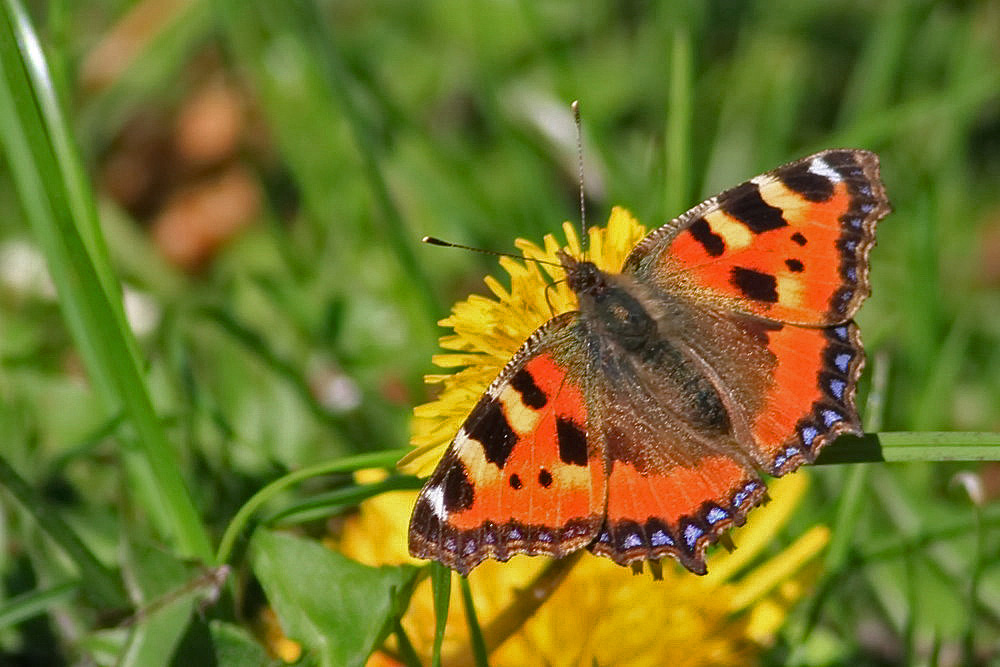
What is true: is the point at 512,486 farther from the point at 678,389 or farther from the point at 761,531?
the point at 761,531

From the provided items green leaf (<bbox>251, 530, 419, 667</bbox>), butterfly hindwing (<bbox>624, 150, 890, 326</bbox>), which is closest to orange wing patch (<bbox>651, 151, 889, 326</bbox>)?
butterfly hindwing (<bbox>624, 150, 890, 326</bbox>)

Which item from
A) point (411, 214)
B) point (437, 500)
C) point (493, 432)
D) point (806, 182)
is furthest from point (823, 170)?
point (411, 214)

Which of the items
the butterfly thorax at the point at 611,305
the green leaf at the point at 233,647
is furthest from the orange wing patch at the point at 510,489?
the green leaf at the point at 233,647

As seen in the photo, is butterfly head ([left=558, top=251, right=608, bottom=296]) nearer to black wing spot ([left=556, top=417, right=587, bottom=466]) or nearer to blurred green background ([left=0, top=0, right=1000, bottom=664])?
black wing spot ([left=556, top=417, right=587, bottom=466])

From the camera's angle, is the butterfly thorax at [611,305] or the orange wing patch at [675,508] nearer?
the orange wing patch at [675,508]

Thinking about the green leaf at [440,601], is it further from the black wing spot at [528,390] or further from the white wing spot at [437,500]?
the black wing spot at [528,390]

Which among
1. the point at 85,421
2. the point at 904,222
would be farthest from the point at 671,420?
the point at 904,222
